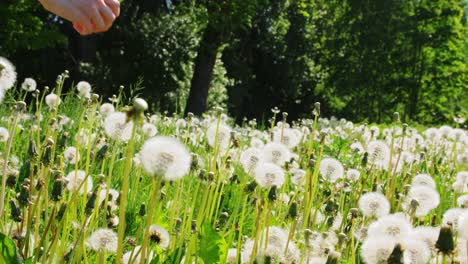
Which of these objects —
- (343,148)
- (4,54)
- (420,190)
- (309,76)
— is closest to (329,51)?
(309,76)

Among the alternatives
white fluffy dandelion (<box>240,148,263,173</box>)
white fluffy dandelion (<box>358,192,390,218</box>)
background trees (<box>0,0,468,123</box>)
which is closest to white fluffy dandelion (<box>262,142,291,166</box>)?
white fluffy dandelion (<box>240,148,263,173</box>)

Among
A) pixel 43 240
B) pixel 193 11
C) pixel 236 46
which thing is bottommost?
pixel 43 240

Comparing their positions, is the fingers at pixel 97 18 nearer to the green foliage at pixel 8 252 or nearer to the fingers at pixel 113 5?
the fingers at pixel 113 5

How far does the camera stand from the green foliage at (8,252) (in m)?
1.44

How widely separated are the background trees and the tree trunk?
0.12ft

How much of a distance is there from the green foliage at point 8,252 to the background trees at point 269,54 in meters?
12.8

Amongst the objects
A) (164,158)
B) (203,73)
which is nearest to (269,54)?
(203,73)

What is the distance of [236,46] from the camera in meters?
29.0

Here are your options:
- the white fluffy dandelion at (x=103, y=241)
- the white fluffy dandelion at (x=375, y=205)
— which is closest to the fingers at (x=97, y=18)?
the white fluffy dandelion at (x=103, y=241)

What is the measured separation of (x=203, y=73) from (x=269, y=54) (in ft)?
44.1

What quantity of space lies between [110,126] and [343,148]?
5.20m

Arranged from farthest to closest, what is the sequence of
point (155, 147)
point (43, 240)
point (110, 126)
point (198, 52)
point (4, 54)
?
point (198, 52) → point (4, 54) → point (110, 126) → point (43, 240) → point (155, 147)

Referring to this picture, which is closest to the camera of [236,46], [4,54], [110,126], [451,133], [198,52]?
[110,126]

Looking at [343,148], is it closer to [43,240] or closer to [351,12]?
[43,240]
